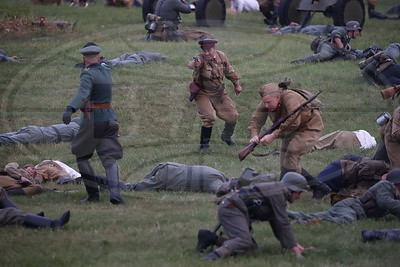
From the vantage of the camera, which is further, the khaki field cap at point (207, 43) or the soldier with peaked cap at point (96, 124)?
the khaki field cap at point (207, 43)

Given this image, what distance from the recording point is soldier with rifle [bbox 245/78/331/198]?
10.4 meters

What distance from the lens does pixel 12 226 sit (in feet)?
29.6

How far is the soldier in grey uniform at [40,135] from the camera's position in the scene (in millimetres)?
14166

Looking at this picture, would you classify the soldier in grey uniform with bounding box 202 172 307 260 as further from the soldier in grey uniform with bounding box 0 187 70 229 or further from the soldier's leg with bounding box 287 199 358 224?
the soldier in grey uniform with bounding box 0 187 70 229

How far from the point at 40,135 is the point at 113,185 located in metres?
4.39

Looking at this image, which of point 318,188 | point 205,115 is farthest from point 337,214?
point 205,115

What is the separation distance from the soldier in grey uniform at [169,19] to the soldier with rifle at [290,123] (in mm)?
11531

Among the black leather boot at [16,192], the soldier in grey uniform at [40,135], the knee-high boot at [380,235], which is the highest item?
the knee-high boot at [380,235]

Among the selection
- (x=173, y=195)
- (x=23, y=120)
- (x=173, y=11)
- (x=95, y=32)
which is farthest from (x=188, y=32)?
(x=173, y=195)

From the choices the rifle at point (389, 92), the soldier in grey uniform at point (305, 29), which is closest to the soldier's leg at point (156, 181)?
the rifle at point (389, 92)

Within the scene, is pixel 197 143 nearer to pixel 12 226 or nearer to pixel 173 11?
pixel 12 226

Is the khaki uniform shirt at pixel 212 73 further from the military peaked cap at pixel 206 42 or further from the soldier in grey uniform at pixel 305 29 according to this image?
the soldier in grey uniform at pixel 305 29

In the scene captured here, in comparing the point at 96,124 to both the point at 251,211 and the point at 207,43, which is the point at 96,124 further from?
the point at 207,43

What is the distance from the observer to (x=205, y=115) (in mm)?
13836
